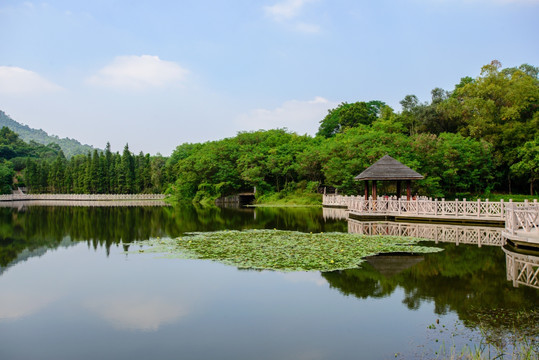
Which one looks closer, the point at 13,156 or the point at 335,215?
the point at 335,215

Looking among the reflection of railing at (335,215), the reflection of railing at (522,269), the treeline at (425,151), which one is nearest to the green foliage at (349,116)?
the treeline at (425,151)

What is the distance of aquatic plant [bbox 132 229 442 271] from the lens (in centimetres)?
950

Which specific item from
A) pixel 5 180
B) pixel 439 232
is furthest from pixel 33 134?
pixel 439 232

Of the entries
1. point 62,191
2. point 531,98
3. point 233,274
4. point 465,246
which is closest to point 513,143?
point 531,98

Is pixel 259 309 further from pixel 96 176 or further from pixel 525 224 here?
pixel 96 176

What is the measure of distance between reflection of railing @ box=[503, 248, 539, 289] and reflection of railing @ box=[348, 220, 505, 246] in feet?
7.75

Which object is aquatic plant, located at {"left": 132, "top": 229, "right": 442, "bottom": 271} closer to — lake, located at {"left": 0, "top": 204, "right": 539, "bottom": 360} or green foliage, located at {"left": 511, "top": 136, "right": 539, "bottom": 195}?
lake, located at {"left": 0, "top": 204, "right": 539, "bottom": 360}

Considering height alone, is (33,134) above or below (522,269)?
above

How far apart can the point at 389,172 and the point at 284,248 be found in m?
11.2

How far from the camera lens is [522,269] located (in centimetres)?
891

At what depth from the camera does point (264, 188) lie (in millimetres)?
41000

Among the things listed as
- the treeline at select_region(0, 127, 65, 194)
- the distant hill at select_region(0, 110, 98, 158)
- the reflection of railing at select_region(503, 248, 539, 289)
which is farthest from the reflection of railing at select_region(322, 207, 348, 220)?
the distant hill at select_region(0, 110, 98, 158)

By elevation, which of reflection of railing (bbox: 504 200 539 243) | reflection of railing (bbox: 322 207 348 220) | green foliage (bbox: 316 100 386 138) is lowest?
reflection of railing (bbox: 322 207 348 220)

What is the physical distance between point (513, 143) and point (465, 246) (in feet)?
81.1
